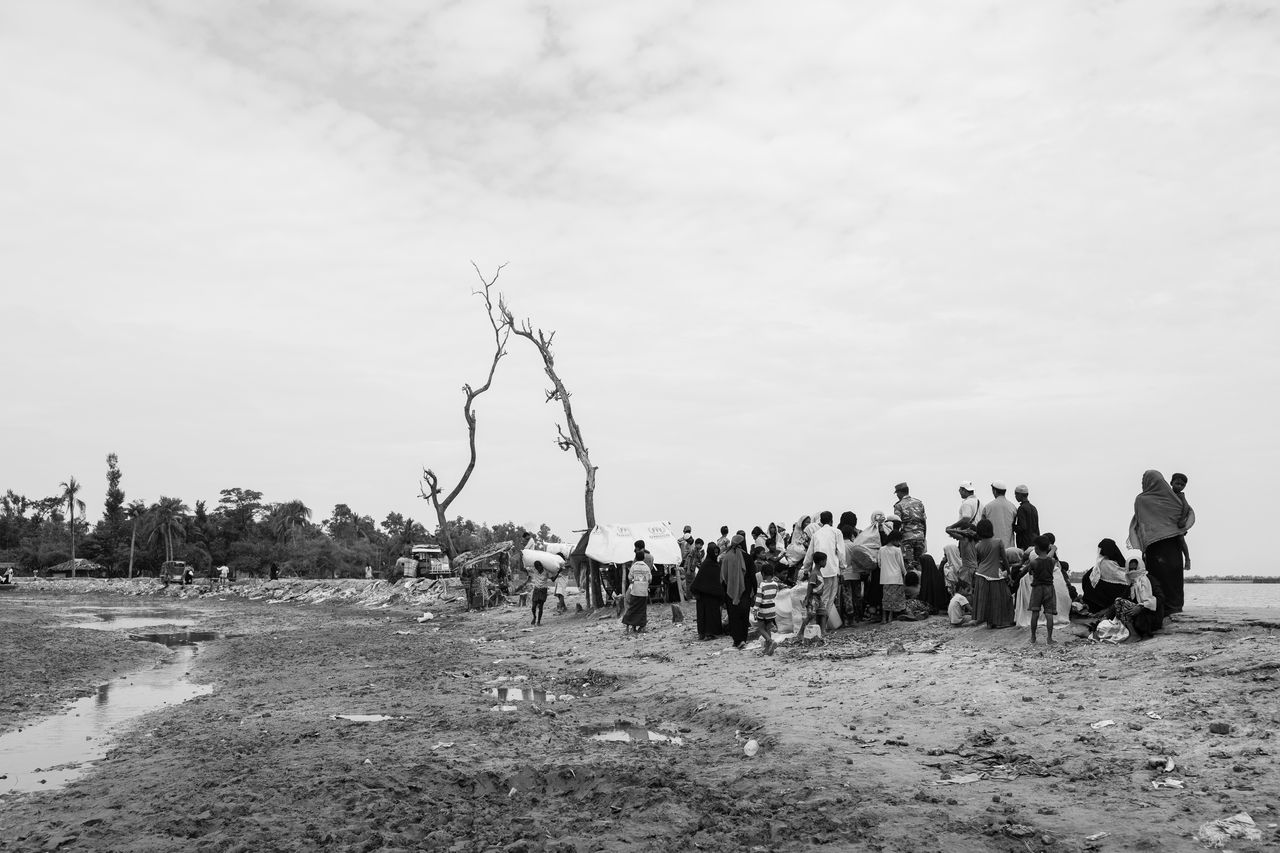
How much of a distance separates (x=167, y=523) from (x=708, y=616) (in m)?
72.5

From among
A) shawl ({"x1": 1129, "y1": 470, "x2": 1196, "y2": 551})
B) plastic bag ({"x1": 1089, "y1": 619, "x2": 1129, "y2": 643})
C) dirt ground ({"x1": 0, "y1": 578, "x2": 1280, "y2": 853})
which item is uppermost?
shawl ({"x1": 1129, "y1": 470, "x2": 1196, "y2": 551})

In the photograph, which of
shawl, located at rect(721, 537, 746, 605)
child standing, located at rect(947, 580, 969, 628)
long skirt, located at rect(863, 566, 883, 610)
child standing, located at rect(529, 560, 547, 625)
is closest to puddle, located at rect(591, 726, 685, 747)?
shawl, located at rect(721, 537, 746, 605)

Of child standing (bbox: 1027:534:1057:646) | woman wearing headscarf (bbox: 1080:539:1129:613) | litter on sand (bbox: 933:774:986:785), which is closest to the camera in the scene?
litter on sand (bbox: 933:774:986:785)

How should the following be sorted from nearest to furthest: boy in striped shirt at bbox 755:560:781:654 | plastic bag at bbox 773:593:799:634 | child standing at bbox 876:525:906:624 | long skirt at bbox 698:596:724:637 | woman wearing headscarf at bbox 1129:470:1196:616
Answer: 1. woman wearing headscarf at bbox 1129:470:1196:616
2. boy in striped shirt at bbox 755:560:781:654
3. child standing at bbox 876:525:906:624
4. plastic bag at bbox 773:593:799:634
5. long skirt at bbox 698:596:724:637

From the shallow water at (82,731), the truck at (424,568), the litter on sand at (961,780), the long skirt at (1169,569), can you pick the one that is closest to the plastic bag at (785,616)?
the long skirt at (1169,569)

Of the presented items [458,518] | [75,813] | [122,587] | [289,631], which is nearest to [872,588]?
[75,813]

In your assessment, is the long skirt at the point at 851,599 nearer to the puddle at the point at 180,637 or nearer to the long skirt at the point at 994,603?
the long skirt at the point at 994,603

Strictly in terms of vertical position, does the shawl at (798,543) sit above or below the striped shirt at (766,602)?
above

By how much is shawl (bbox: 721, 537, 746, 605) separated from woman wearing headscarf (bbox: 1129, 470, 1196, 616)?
5.42 metres

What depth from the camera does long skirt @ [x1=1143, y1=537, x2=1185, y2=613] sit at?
10859mm

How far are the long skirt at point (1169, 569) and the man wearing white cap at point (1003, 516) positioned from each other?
2.06 meters

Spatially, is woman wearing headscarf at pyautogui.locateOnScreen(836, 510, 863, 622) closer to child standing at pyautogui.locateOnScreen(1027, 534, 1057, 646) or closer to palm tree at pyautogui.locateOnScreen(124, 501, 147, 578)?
child standing at pyautogui.locateOnScreen(1027, 534, 1057, 646)

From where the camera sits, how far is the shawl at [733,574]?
14570 millimetres

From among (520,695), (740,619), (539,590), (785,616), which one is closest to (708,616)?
(740,619)
